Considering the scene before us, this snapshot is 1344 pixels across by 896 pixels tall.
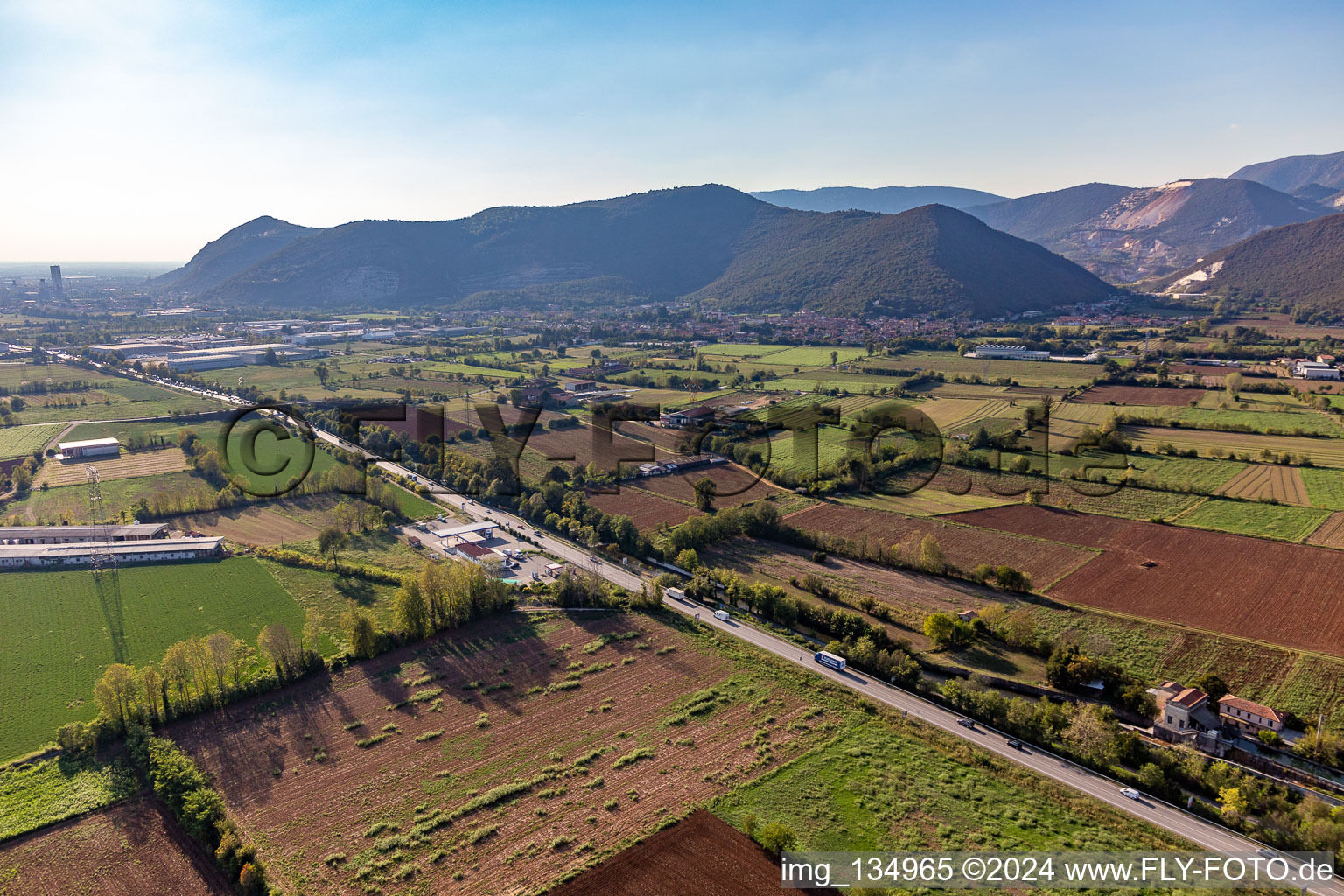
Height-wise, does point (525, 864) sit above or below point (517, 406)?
below

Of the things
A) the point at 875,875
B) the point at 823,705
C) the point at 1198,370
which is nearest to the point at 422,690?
the point at 823,705

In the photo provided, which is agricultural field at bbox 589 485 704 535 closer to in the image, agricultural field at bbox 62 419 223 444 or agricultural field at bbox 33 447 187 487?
agricultural field at bbox 33 447 187 487

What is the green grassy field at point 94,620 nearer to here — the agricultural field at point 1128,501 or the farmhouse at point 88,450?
the farmhouse at point 88,450

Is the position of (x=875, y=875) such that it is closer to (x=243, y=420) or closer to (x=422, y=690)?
(x=422, y=690)

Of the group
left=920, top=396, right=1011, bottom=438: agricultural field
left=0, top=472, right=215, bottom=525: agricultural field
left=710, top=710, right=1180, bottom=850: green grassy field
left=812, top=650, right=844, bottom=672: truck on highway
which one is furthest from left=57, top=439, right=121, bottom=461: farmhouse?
left=920, top=396, right=1011, bottom=438: agricultural field

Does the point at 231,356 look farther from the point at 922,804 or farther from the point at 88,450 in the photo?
the point at 922,804

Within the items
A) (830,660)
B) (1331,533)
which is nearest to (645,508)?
(830,660)

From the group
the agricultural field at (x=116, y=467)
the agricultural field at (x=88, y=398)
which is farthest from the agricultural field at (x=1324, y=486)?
the agricultural field at (x=88, y=398)
